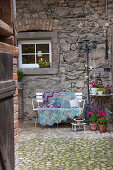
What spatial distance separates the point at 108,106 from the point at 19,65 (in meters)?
2.75

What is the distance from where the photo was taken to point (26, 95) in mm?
7203

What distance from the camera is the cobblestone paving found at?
386cm

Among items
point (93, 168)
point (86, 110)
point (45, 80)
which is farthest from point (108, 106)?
point (93, 168)

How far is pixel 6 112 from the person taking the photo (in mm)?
2109

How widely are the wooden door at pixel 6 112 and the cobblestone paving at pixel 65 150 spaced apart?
170 cm

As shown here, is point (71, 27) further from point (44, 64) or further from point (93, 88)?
point (93, 88)

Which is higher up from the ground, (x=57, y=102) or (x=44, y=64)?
(x=44, y=64)

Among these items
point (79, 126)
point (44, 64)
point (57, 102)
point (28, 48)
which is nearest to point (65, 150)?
point (79, 126)

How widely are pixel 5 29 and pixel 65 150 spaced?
115 inches

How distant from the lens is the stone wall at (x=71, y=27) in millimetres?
7070

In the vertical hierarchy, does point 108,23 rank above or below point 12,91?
above

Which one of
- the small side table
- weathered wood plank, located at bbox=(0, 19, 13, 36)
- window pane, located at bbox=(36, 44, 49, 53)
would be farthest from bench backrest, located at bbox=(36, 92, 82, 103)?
weathered wood plank, located at bbox=(0, 19, 13, 36)

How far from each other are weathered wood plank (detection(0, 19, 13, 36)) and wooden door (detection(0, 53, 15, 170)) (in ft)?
0.78

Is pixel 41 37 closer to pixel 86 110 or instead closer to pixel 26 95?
pixel 26 95
